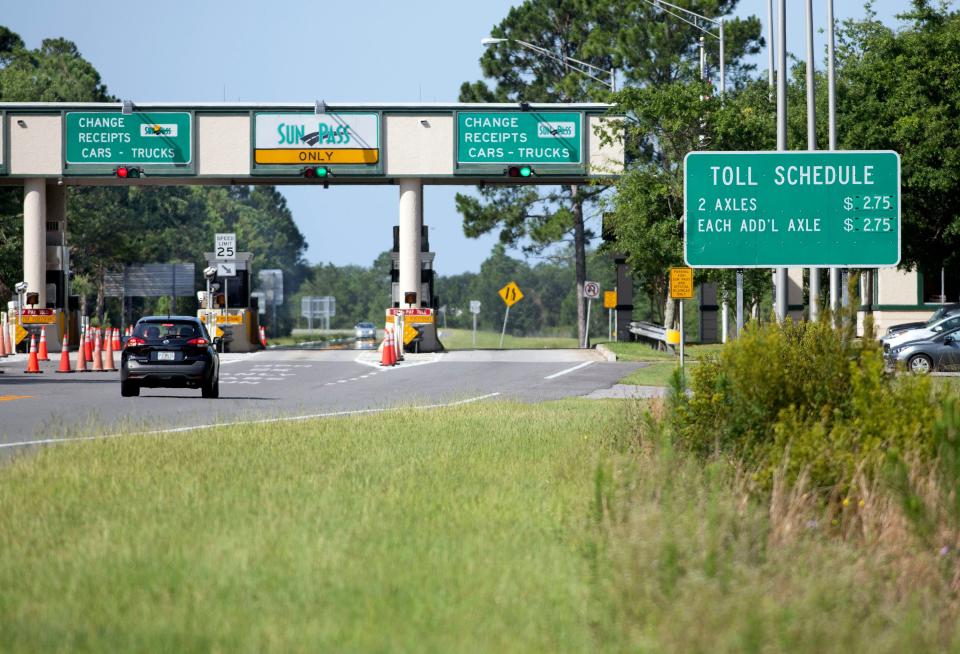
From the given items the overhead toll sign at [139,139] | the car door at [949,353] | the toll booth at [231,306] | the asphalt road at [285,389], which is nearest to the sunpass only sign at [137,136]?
the overhead toll sign at [139,139]

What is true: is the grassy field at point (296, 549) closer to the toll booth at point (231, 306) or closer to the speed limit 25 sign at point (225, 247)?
the toll booth at point (231, 306)

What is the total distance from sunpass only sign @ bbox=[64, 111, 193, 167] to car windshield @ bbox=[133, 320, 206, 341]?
23399 millimetres

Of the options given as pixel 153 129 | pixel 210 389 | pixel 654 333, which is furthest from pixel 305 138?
pixel 210 389

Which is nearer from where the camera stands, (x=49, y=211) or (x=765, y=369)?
(x=765, y=369)

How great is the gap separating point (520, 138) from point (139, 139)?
39.5 feet

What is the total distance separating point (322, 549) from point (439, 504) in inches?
72.7

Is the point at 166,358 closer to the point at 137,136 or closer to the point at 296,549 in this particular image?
the point at 296,549

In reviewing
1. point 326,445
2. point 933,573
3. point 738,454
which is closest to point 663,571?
point 933,573

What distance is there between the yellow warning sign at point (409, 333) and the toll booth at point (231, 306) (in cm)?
604

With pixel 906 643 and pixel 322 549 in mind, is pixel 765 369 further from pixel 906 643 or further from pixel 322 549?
pixel 906 643

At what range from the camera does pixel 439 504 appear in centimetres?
983

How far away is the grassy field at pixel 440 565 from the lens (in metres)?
6.22

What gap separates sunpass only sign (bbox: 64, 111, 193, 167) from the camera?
160ft

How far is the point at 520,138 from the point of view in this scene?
4816cm
